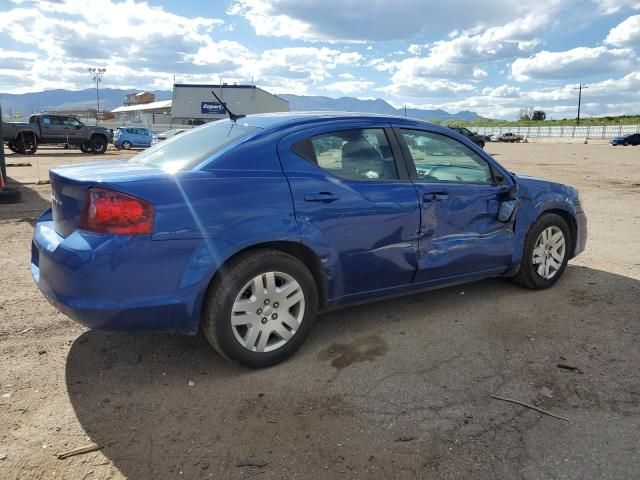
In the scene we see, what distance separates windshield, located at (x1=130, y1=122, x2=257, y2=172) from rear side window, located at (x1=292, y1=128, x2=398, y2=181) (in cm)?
43

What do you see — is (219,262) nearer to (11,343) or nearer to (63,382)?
(63,382)

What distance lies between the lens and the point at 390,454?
2547 mm

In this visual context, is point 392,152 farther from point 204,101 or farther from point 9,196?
point 204,101

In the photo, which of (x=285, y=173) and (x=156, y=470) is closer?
(x=156, y=470)

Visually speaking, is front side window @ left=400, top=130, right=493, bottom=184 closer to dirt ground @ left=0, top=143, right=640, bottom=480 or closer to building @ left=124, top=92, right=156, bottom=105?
dirt ground @ left=0, top=143, right=640, bottom=480

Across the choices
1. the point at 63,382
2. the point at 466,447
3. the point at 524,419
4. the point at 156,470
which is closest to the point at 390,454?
the point at 466,447

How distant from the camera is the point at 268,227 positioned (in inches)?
126

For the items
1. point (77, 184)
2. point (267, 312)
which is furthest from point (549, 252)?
point (77, 184)

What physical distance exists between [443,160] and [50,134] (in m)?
25.4

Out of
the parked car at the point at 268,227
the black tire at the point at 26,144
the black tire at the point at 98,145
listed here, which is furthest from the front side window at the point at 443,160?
the black tire at the point at 98,145

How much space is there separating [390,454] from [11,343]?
2725 mm

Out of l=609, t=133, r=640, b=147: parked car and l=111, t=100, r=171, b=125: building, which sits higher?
l=111, t=100, r=171, b=125: building

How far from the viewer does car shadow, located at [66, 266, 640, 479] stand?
2.52m

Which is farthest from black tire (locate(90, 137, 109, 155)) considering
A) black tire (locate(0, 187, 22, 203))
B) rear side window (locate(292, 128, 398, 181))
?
rear side window (locate(292, 128, 398, 181))
